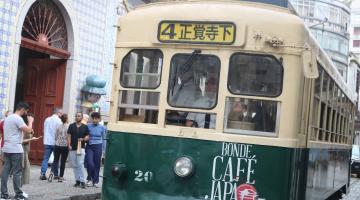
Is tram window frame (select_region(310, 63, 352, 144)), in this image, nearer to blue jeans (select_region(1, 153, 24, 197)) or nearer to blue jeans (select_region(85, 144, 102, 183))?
blue jeans (select_region(1, 153, 24, 197))

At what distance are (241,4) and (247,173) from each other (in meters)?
1.92

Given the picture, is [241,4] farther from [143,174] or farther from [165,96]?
[143,174]

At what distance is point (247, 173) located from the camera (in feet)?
20.5

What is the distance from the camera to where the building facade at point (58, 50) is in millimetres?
14969

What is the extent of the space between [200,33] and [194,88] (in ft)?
2.01

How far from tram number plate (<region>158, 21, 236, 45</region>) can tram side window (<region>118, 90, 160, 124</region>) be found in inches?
25.8

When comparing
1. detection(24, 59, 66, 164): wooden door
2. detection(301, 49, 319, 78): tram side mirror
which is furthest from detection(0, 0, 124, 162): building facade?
detection(301, 49, 319, 78): tram side mirror

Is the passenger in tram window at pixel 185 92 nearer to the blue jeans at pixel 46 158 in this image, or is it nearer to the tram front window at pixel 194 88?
the tram front window at pixel 194 88

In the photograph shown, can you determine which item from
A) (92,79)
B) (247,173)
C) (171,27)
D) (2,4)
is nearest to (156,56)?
(171,27)

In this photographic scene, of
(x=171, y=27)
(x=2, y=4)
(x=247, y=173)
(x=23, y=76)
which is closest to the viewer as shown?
(x=247, y=173)

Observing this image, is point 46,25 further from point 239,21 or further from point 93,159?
point 239,21

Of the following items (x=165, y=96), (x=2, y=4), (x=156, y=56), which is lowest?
(x=165, y=96)

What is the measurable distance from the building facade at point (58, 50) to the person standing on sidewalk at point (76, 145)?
1.85 metres

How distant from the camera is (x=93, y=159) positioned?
13.1 meters
